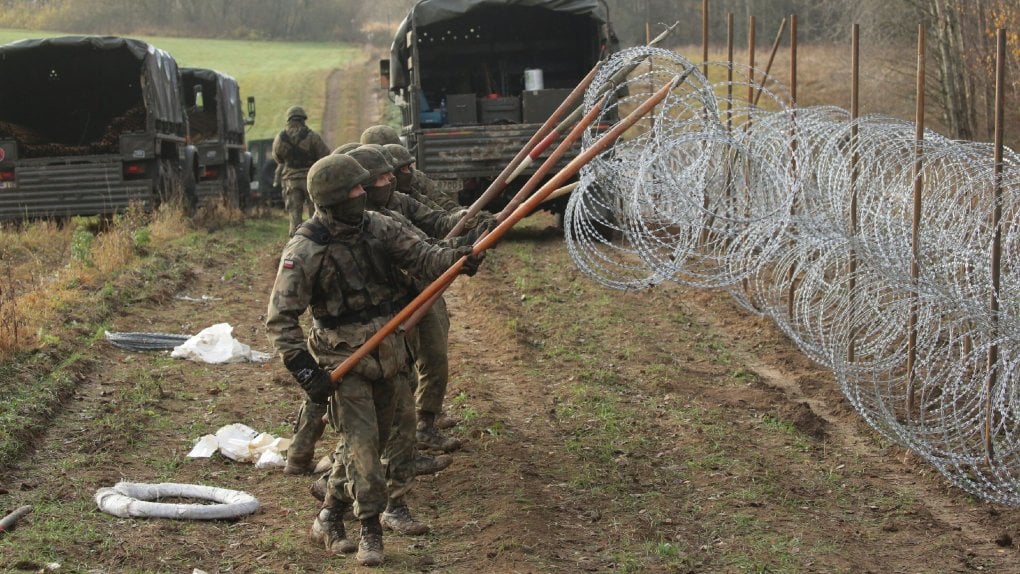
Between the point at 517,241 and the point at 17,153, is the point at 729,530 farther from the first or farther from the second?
the point at 17,153

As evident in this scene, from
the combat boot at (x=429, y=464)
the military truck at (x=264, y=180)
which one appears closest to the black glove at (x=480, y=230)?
the combat boot at (x=429, y=464)

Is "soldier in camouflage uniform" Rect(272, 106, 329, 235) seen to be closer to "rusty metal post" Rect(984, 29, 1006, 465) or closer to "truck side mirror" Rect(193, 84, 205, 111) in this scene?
"truck side mirror" Rect(193, 84, 205, 111)

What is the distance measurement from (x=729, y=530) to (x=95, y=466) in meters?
3.78

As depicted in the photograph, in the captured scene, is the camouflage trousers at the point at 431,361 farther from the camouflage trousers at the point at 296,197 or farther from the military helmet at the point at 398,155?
the camouflage trousers at the point at 296,197

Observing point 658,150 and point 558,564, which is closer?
point 558,564

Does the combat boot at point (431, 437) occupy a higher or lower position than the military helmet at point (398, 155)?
lower

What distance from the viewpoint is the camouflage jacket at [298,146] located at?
15367 millimetres

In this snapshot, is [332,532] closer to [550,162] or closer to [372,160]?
[372,160]

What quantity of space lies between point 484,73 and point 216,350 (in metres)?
8.84

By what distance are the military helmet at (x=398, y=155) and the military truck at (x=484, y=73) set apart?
8.18 meters

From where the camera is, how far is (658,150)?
700 cm

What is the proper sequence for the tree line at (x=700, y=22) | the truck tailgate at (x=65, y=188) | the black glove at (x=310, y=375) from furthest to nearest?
the tree line at (x=700, y=22)
the truck tailgate at (x=65, y=188)
the black glove at (x=310, y=375)

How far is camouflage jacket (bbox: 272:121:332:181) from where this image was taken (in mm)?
15367

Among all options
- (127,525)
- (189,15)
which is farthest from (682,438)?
(189,15)
